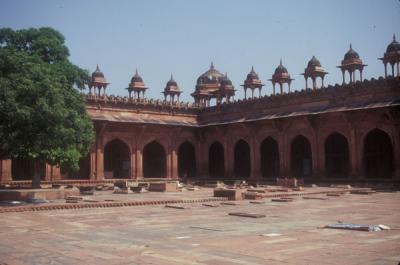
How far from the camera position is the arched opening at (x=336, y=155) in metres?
25.7

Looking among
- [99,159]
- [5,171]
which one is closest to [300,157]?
[99,159]

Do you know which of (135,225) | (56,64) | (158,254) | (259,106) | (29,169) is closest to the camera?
(158,254)

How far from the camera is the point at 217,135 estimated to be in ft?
99.7

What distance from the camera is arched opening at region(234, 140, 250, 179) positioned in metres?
30.5

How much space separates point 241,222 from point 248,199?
626cm

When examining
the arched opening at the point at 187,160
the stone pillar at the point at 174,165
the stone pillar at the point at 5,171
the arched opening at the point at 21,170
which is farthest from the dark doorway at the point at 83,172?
the arched opening at the point at 187,160

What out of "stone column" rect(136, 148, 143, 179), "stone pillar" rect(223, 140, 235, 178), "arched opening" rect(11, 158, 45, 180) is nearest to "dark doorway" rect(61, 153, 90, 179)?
"arched opening" rect(11, 158, 45, 180)

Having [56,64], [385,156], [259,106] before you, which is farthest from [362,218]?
[259,106]

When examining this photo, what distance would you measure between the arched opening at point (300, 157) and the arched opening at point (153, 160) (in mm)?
8320

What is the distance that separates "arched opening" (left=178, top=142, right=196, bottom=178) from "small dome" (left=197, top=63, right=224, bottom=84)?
9.13 m

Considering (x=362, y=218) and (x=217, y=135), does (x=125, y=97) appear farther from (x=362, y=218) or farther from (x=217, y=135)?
(x=362, y=218)

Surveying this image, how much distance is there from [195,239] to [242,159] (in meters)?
24.7

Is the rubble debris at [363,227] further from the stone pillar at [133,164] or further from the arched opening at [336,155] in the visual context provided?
the stone pillar at [133,164]

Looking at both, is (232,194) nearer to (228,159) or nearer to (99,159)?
(99,159)
